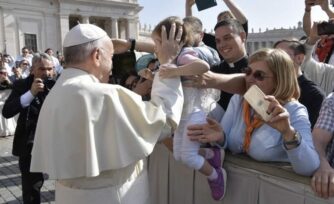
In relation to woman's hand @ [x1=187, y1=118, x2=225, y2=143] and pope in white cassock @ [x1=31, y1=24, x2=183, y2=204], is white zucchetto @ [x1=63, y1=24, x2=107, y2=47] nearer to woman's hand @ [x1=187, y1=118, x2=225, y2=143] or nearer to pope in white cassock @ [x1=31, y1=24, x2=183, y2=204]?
pope in white cassock @ [x1=31, y1=24, x2=183, y2=204]

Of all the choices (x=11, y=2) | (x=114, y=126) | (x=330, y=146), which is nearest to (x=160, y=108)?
(x=114, y=126)

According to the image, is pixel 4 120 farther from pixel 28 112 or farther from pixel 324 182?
pixel 324 182

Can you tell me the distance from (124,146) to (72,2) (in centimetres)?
4417

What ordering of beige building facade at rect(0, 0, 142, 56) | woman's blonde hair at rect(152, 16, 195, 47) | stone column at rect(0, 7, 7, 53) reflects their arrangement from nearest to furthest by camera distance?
1. woman's blonde hair at rect(152, 16, 195, 47)
2. stone column at rect(0, 7, 7, 53)
3. beige building facade at rect(0, 0, 142, 56)

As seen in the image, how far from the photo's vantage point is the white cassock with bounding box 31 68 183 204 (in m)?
2.12

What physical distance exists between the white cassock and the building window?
3904cm

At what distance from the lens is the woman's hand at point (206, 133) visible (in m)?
2.57

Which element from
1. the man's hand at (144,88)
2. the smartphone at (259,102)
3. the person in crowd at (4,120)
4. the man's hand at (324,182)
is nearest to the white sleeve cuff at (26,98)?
the man's hand at (144,88)

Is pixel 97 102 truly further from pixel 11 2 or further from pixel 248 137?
pixel 11 2

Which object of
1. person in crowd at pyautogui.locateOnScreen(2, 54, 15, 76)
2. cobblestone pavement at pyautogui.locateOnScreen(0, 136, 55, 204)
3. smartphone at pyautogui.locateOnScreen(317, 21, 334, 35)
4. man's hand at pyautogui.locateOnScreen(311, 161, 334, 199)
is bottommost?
cobblestone pavement at pyautogui.locateOnScreen(0, 136, 55, 204)

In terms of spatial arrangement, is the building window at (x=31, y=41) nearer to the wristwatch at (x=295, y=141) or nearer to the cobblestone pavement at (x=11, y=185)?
the cobblestone pavement at (x=11, y=185)

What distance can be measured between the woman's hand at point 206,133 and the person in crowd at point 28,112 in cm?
223

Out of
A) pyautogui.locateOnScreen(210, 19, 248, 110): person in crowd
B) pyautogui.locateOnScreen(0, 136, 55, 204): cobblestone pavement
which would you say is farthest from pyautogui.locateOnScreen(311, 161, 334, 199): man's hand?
pyautogui.locateOnScreen(0, 136, 55, 204): cobblestone pavement

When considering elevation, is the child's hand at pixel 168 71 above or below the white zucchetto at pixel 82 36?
below
